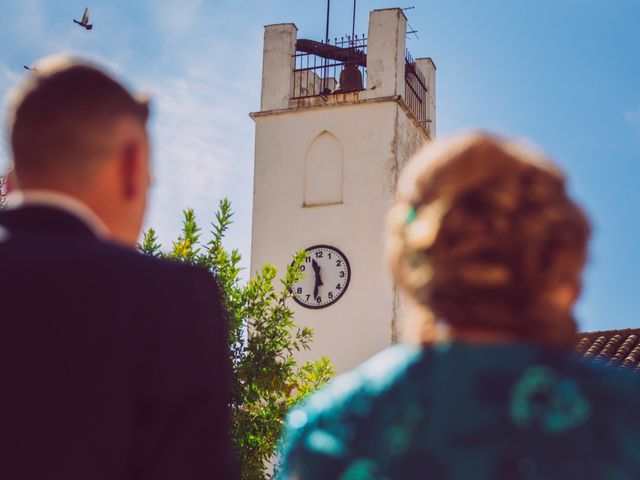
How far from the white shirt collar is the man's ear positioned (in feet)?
0.26

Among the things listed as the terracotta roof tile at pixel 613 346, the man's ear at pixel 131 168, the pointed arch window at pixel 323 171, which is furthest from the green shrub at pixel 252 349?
the pointed arch window at pixel 323 171

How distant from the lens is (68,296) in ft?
6.37

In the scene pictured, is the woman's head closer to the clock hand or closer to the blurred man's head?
the blurred man's head

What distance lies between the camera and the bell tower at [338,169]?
26812mm

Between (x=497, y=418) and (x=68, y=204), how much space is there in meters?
0.83

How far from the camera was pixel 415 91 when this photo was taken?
100ft

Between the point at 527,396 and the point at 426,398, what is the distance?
0.57 ft

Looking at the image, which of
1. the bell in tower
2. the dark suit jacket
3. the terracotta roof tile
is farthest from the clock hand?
the dark suit jacket

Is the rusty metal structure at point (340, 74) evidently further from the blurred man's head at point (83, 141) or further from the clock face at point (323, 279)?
the blurred man's head at point (83, 141)

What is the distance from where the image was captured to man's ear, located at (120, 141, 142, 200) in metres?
2.12

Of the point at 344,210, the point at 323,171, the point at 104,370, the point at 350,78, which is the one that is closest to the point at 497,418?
the point at 104,370

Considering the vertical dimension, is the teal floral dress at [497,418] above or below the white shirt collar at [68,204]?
below

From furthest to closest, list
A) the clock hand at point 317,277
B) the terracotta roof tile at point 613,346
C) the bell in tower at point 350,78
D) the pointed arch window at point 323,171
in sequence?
Result: the bell in tower at point 350,78 → the pointed arch window at point 323,171 → the clock hand at point 317,277 → the terracotta roof tile at point 613,346

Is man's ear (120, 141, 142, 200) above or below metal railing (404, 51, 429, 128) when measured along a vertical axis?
below
